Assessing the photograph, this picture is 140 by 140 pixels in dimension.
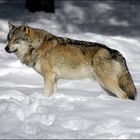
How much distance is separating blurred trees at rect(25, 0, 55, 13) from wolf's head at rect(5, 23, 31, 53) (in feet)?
25.6

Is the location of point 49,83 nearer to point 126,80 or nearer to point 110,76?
point 110,76

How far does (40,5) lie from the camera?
16.5m

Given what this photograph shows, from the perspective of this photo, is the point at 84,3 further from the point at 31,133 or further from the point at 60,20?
the point at 31,133

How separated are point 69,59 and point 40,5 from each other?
8.13m

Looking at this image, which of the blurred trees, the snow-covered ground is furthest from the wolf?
the blurred trees

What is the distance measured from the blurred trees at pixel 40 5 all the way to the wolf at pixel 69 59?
304 inches

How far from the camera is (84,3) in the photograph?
1891 cm

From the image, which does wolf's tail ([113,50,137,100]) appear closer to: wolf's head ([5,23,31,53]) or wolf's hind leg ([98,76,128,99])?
wolf's hind leg ([98,76,128,99])

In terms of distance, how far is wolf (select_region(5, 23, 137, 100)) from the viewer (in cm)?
826

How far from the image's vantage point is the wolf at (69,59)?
325 inches

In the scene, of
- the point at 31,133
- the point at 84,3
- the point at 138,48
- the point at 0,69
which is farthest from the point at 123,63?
the point at 84,3

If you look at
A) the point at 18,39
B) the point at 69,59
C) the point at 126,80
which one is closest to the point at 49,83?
the point at 69,59

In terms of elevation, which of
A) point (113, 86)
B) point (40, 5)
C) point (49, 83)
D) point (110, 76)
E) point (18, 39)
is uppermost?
point (18, 39)

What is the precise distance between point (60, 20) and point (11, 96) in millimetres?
8285
